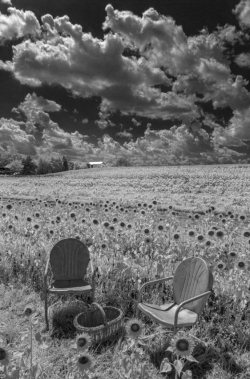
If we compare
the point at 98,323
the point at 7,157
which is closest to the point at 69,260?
the point at 98,323

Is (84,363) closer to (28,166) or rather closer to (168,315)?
(168,315)

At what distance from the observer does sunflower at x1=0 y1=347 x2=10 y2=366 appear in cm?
225

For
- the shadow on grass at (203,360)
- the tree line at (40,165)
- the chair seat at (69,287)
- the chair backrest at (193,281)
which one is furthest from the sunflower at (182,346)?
the tree line at (40,165)

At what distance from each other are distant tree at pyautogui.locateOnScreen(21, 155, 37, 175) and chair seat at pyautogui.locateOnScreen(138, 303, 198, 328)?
76511 millimetres

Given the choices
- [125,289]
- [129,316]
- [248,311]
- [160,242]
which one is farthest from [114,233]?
[248,311]

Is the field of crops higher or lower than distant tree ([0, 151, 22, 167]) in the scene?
lower

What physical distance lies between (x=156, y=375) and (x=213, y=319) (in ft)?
3.65

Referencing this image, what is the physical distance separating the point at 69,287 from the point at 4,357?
7.22 feet

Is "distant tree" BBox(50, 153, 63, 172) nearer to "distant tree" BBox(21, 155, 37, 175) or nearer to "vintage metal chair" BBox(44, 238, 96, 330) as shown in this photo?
"distant tree" BBox(21, 155, 37, 175)

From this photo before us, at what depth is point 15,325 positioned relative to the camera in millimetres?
3971

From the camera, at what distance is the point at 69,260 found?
464 centimetres

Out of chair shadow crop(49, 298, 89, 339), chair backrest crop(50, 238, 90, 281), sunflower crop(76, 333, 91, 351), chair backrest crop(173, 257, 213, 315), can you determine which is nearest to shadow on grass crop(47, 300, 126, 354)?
chair shadow crop(49, 298, 89, 339)

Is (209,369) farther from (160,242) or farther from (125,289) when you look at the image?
(160,242)

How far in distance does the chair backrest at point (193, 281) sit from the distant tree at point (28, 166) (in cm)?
7646
